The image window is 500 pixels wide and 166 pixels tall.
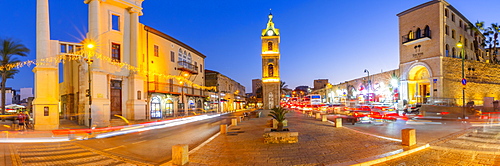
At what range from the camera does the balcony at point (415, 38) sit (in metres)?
35.8

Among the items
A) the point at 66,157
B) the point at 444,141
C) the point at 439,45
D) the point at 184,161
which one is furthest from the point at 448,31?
the point at 66,157

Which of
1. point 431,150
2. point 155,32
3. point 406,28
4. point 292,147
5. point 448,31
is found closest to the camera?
point 431,150

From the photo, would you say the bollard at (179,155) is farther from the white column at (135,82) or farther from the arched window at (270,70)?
the arched window at (270,70)

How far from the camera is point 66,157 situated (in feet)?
32.9

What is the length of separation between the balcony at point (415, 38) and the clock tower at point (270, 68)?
60.3ft

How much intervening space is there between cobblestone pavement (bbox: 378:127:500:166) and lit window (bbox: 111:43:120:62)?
86.2 feet

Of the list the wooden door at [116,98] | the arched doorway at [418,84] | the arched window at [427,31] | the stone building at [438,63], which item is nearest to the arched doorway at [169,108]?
the wooden door at [116,98]

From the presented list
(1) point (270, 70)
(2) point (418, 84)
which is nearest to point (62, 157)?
(1) point (270, 70)

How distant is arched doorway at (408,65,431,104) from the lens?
125 ft

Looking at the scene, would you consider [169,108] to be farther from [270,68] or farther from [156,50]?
[270,68]

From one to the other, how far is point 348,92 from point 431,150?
2125 inches

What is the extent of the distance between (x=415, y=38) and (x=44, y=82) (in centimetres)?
4236

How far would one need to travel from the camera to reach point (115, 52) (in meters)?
27.2

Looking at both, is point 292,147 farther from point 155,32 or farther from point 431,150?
point 155,32
